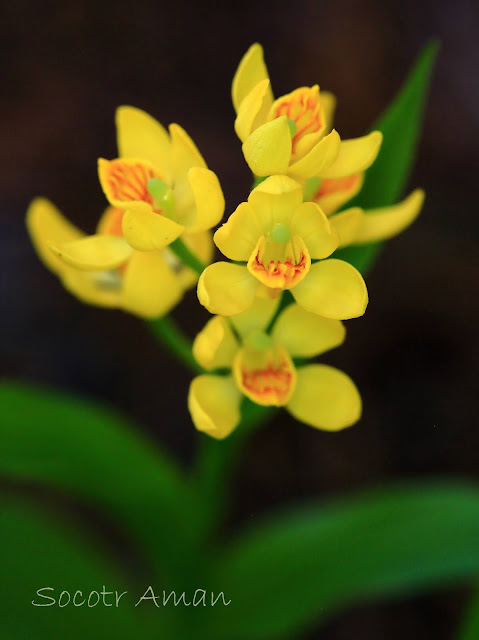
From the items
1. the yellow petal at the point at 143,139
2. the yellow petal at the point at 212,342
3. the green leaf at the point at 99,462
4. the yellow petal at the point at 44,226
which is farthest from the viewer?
the green leaf at the point at 99,462

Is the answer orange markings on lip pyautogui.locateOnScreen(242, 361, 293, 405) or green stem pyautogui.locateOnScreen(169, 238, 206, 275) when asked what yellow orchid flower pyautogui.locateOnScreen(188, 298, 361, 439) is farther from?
green stem pyautogui.locateOnScreen(169, 238, 206, 275)

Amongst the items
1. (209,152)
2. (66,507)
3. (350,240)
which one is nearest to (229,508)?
(66,507)

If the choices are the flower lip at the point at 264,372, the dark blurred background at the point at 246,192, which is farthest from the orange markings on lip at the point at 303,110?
the dark blurred background at the point at 246,192

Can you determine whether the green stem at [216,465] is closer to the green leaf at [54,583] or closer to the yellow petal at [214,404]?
the yellow petal at [214,404]

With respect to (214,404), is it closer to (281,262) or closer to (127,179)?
(281,262)

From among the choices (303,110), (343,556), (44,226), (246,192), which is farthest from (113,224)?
(246,192)

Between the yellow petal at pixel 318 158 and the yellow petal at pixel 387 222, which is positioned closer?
the yellow petal at pixel 318 158
